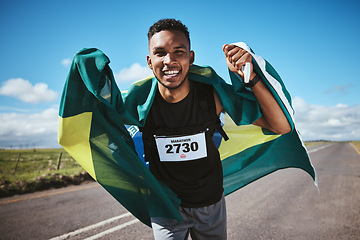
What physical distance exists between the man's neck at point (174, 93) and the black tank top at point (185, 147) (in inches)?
1.3

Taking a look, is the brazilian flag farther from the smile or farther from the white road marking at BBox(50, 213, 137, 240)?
the white road marking at BBox(50, 213, 137, 240)

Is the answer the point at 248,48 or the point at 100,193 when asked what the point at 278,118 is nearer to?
the point at 248,48

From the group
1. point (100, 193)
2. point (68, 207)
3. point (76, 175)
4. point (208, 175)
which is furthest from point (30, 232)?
point (76, 175)

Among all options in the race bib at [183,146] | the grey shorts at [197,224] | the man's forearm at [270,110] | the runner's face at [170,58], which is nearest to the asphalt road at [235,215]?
the grey shorts at [197,224]

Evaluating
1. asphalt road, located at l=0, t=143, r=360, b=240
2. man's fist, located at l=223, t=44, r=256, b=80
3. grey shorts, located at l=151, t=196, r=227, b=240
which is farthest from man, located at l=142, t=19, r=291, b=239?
asphalt road, located at l=0, t=143, r=360, b=240

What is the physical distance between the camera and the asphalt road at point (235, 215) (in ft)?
12.5

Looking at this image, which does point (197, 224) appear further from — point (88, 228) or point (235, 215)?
point (235, 215)

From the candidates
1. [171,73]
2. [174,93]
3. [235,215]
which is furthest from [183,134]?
[235,215]

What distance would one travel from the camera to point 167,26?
1.87 metres

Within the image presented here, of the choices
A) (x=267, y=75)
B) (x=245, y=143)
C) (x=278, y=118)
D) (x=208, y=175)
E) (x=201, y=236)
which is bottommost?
(x=201, y=236)

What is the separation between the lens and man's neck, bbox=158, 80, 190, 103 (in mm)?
1939

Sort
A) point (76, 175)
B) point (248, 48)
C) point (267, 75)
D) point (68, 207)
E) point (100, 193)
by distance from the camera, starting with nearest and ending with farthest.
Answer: point (248, 48) < point (267, 75) < point (68, 207) < point (100, 193) < point (76, 175)

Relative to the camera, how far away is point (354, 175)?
9180mm

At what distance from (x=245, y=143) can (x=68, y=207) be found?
13.5ft
